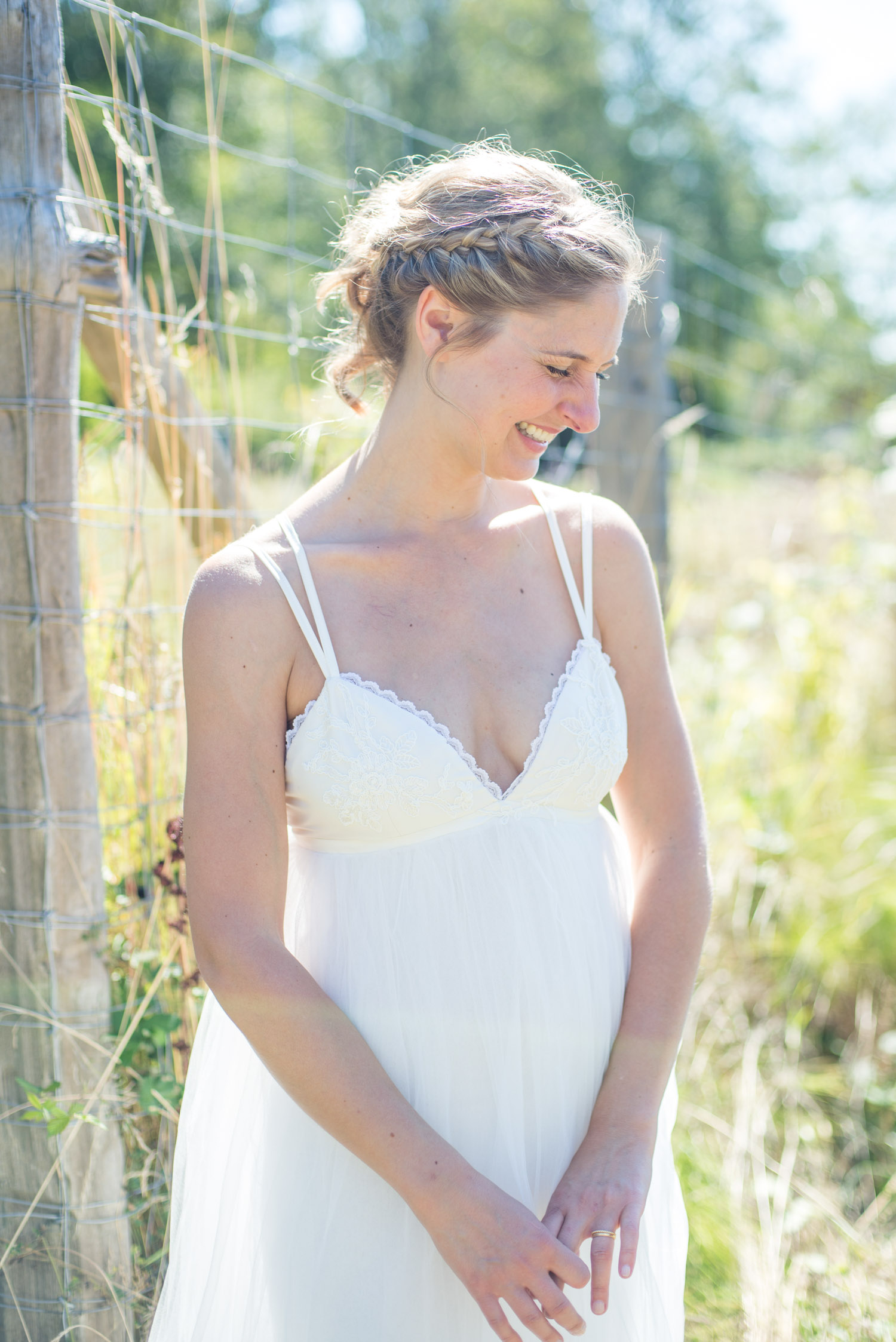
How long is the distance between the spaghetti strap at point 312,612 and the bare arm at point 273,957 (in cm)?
2

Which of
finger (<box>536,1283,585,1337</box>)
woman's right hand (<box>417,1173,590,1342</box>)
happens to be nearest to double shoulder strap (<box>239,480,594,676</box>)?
woman's right hand (<box>417,1173,590,1342</box>)

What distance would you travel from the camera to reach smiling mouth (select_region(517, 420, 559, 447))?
1.34m

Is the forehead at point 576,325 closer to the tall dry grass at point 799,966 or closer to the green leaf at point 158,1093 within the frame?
the green leaf at point 158,1093

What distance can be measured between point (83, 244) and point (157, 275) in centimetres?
899

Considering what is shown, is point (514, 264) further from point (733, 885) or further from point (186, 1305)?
point (733, 885)

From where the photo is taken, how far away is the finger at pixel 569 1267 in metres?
1.16

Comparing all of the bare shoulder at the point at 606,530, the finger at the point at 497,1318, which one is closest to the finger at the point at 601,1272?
the finger at the point at 497,1318

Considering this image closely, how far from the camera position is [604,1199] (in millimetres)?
1271

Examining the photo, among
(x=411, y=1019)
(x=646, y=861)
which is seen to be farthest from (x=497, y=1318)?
(x=646, y=861)

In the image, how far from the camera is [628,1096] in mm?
1362

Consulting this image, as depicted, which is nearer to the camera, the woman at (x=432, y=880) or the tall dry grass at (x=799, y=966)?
the woman at (x=432, y=880)

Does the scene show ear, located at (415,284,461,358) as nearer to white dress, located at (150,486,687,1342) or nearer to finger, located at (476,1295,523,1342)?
white dress, located at (150,486,687,1342)

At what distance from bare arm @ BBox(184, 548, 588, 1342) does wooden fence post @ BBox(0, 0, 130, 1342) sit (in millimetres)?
423

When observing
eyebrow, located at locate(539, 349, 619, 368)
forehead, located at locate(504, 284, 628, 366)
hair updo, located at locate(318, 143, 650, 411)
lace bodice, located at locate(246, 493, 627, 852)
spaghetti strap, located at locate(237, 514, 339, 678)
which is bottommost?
lace bodice, located at locate(246, 493, 627, 852)
